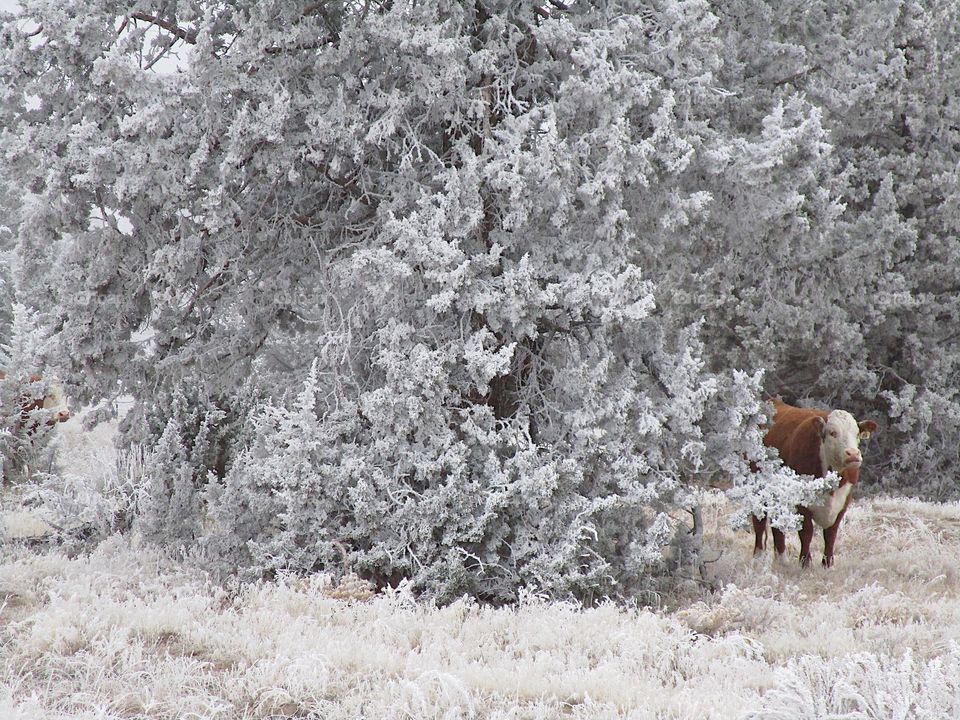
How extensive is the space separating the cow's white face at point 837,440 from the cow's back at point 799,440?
0.30 ft

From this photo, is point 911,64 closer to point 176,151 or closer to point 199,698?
point 176,151

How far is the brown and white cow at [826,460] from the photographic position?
1030 centimetres

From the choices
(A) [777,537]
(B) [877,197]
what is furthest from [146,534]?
(B) [877,197]

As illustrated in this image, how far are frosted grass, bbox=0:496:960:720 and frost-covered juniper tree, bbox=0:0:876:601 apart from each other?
2.82ft

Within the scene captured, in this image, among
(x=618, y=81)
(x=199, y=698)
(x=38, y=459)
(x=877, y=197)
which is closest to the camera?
(x=199, y=698)

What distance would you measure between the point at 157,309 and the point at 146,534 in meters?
2.25

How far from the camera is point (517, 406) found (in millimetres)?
9219


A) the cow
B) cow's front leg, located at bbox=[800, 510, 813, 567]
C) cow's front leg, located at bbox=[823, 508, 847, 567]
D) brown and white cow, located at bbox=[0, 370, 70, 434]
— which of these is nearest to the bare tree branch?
the cow

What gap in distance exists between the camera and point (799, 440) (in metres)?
10.9

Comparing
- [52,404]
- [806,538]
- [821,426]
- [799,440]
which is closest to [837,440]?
[821,426]

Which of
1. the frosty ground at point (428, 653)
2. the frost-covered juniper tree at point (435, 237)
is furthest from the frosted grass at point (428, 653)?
the frost-covered juniper tree at point (435, 237)

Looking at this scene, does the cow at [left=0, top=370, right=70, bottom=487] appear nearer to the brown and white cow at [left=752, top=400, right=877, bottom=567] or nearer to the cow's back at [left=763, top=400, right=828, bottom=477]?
the cow's back at [left=763, top=400, right=828, bottom=477]

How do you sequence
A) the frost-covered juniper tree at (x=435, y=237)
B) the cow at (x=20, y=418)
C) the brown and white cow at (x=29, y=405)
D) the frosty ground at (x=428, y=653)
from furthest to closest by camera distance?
1. the brown and white cow at (x=29, y=405)
2. the cow at (x=20, y=418)
3. the frost-covered juniper tree at (x=435, y=237)
4. the frosty ground at (x=428, y=653)

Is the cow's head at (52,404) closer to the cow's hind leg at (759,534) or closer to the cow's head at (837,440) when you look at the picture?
the cow's hind leg at (759,534)
